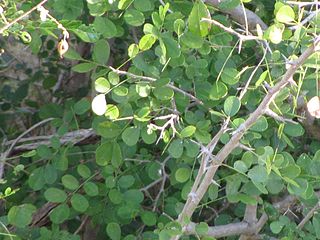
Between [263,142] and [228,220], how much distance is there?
30 cm

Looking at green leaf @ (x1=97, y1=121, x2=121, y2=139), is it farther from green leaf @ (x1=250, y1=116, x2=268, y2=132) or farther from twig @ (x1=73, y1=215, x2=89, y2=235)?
twig @ (x1=73, y1=215, x2=89, y2=235)

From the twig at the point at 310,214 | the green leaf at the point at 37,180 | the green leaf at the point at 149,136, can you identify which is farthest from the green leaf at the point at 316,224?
the green leaf at the point at 37,180

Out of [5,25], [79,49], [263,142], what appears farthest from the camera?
[79,49]

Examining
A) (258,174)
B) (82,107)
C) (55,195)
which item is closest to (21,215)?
(55,195)

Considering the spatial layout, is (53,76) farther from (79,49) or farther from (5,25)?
(5,25)

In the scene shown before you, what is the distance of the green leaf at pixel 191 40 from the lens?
1298mm

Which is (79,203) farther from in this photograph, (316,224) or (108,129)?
(316,224)

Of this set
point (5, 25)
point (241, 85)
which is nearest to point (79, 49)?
point (241, 85)

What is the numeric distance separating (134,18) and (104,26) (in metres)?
0.06

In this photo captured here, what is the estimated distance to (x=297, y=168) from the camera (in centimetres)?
135

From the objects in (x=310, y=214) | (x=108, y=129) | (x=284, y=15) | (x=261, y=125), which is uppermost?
(x=284, y=15)

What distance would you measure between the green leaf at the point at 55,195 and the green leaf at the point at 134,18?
1.35 feet

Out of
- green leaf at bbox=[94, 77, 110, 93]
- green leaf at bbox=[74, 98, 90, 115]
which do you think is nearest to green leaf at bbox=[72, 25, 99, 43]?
green leaf at bbox=[94, 77, 110, 93]

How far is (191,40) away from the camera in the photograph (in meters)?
1.30
